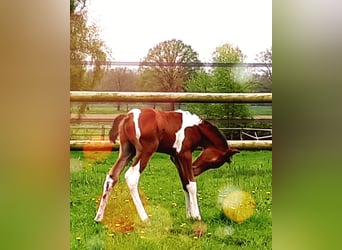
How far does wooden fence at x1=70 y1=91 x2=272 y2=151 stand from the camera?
2.11 m

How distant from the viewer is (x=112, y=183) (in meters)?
2.12

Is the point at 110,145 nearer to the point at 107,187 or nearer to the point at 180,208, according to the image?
the point at 107,187

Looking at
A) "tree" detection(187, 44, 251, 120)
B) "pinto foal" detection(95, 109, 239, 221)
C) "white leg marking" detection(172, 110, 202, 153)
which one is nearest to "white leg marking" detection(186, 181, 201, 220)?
"pinto foal" detection(95, 109, 239, 221)

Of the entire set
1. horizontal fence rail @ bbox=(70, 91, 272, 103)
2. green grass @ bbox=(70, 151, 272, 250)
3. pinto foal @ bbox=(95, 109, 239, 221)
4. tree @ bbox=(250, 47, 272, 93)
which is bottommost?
green grass @ bbox=(70, 151, 272, 250)

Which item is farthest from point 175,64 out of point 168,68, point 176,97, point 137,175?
point 137,175

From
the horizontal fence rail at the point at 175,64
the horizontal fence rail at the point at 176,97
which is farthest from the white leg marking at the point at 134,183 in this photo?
the horizontal fence rail at the point at 175,64

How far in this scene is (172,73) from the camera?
7.01 ft

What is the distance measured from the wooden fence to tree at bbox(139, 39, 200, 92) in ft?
0.11

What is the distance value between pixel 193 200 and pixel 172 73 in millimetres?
563

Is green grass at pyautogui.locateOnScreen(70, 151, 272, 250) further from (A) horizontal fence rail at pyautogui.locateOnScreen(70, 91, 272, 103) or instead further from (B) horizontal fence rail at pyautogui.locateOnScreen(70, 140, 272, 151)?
(A) horizontal fence rail at pyautogui.locateOnScreen(70, 91, 272, 103)
